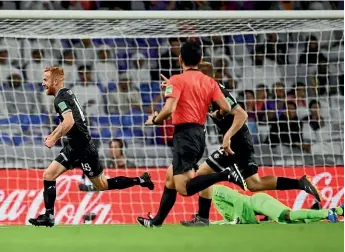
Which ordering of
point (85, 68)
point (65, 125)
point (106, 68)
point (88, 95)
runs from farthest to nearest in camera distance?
point (106, 68) → point (85, 68) → point (88, 95) → point (65, 125)

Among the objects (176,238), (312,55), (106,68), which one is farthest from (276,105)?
Result: (176,238)

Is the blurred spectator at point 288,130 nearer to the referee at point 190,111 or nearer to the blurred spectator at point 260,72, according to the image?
the blurred spectator at point 260,72

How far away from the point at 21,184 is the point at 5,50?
3628mm

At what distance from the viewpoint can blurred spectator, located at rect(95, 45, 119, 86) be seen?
533 inches

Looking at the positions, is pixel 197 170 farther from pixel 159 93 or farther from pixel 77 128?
pixel 159 93

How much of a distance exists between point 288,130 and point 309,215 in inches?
159

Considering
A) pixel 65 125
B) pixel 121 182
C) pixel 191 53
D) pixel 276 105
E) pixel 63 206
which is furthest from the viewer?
pixel 276 105

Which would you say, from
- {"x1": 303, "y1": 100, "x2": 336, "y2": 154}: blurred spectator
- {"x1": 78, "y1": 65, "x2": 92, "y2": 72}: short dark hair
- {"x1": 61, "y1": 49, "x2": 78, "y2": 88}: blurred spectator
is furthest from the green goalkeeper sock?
{"x1": 78, "y1": 65, "x2": 92, "y2": 72}: short dark hair

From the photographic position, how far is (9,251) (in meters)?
6.48

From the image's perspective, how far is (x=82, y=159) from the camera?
9031 mm

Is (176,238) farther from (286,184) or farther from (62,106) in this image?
(286,184)

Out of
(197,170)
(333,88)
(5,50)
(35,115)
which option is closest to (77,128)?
(197,170)

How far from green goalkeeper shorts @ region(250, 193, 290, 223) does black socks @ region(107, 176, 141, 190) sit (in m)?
1.18

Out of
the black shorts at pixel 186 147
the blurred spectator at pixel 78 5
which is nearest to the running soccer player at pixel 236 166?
the black shorts at pixel 186 147
